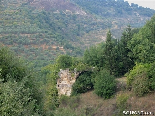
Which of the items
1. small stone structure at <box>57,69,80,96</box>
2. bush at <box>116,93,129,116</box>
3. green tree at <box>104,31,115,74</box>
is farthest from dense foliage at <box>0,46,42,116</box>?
green tree at <box>104,31,115,74</box>

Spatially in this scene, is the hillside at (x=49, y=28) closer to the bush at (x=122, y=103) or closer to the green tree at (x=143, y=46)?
the green tree at (x=143, y=46)

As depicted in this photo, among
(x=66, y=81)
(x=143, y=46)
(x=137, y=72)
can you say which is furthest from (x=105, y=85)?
(x=143, y=46)

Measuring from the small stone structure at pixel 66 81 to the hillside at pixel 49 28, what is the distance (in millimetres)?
14024

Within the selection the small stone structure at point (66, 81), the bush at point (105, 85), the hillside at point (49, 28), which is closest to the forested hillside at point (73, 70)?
the bush at point (105, 85)

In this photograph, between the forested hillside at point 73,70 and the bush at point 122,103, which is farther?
the bush at point 122,103

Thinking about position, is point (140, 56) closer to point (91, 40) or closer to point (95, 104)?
point (95, 104)

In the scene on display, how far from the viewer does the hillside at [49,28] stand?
157ft

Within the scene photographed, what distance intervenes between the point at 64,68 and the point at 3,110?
65.4 feet

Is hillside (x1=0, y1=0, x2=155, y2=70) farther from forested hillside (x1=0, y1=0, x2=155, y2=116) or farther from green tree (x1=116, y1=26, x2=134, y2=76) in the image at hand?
green tree (x1=116, y1=26, x2=134, y2=76)

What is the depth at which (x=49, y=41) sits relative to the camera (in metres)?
53.9

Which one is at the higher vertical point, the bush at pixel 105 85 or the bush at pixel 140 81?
the bush at pixel 140 81

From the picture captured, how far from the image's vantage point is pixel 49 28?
6556 cm

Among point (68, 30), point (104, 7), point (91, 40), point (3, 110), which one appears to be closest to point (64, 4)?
point (68, 30)

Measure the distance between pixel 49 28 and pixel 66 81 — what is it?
→ 40.5m
